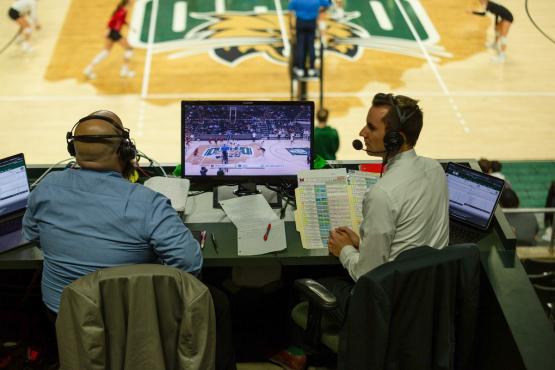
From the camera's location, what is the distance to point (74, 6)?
11141 millimetres

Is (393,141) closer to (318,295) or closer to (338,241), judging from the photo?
(338,241)

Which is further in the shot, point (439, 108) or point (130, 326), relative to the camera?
point (439, 108)

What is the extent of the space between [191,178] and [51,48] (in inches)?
268

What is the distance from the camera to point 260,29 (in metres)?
10.2

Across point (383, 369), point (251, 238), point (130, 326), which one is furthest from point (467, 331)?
point (130, 326)

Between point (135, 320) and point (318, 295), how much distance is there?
753 mm

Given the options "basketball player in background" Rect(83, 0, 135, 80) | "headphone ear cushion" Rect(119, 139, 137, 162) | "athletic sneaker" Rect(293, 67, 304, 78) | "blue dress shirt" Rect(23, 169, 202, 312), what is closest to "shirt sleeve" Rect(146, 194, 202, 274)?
→ "blue dress shirt" Rect(23, 169, 202, 312)

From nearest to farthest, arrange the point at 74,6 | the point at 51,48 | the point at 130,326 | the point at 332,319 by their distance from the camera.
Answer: the point at 130,326 → the point at 332,319 → the point at 51,48 → the point at 74,6

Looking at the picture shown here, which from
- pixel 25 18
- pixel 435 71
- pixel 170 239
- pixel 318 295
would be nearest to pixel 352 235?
pixel 318 295

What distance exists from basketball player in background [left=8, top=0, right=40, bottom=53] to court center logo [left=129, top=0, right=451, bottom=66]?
1.32 metres

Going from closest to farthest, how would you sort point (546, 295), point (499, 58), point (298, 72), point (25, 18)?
point (546, 295) < point (298, 72) < point (499, 58) < point (25, 18)

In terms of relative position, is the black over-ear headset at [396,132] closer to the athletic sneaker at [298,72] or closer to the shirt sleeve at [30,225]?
the shirt sleeve at [30,225]

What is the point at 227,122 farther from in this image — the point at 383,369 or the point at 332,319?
the point at 383,369

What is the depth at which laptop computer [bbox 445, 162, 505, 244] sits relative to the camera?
11.3 ft
